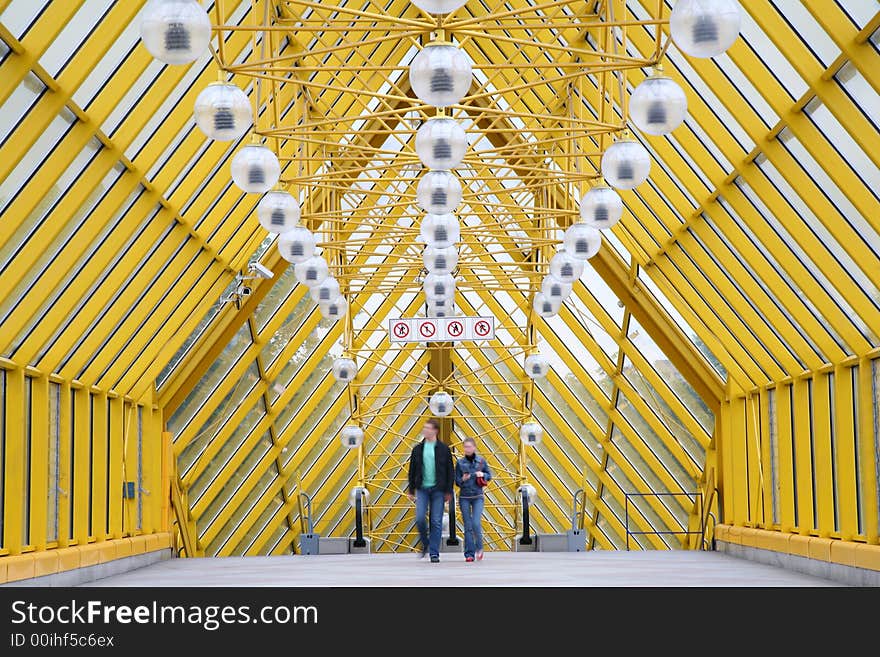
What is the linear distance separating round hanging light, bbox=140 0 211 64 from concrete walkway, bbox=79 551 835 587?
7188mm

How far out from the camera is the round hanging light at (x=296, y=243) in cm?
1544

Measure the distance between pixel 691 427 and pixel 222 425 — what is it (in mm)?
10195

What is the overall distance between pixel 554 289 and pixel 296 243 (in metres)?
5.02

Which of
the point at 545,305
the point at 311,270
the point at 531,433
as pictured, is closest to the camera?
the point at 311,270

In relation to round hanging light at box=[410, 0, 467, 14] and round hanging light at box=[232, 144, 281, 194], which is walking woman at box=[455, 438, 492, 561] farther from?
round hanging light at box=[410, 0, 467, 14]

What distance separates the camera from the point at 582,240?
1562 centimetres

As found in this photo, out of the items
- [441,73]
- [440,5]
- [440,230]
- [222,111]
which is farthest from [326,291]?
[440,5]

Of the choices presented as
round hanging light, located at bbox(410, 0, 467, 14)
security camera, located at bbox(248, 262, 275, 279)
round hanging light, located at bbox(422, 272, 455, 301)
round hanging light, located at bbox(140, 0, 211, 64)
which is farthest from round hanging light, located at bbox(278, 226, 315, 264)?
security camera, located at bbox(248, 262, 275, 279)

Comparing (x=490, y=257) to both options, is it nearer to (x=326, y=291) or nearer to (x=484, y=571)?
(x=326, y=291)

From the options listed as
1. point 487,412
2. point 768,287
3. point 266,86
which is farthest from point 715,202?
point 487,412

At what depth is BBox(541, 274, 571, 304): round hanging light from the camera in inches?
756

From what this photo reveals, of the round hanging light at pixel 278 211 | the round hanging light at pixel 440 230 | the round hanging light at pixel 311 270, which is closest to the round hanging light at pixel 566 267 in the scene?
the round hanging light at pixel 440 230
